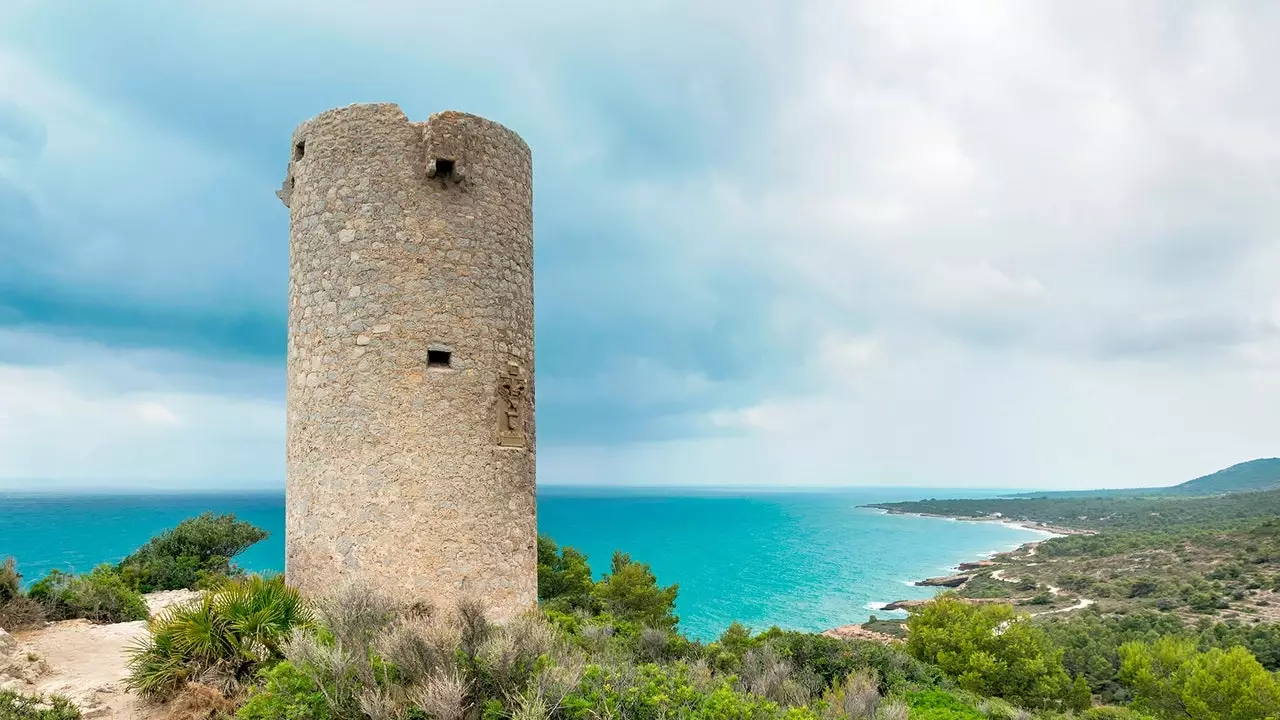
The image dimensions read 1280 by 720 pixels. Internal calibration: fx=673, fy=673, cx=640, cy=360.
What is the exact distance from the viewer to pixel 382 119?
688 centimetres

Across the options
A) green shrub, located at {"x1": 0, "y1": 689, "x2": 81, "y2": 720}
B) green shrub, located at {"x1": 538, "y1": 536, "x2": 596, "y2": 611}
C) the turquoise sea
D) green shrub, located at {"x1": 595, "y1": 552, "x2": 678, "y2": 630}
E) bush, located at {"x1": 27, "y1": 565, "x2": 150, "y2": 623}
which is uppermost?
green shrub, located at {"x1": 0, "y1": 689, "x2": 81, "y2": 720}

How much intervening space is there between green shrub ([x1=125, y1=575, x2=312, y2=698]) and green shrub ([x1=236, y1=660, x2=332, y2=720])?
2.41 feet

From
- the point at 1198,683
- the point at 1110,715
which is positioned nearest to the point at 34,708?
the point at 1110,715

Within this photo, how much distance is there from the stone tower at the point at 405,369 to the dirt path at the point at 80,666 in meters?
1.65

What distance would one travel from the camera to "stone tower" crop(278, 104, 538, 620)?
6.49m

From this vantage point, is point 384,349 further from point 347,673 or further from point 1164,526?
point 1164,526

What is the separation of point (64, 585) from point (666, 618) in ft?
48.4

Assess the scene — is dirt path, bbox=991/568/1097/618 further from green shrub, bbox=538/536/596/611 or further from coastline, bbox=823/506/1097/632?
green shrub, bbox=538/536/596/611

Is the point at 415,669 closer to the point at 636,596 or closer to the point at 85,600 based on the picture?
the point at 85,600

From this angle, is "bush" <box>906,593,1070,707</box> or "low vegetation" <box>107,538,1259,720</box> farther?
"bush" <box>906,593,1070,707</box>

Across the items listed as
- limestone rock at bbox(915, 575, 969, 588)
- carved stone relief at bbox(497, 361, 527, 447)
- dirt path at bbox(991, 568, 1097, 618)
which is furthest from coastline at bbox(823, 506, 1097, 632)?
carved stone relief at bbox(497, 361, 527, 447)

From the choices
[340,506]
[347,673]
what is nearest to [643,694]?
[347,673]

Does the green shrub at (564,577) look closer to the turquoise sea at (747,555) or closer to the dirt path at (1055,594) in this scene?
the turquoise sea at (747,555)

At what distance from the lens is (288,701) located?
437cm
